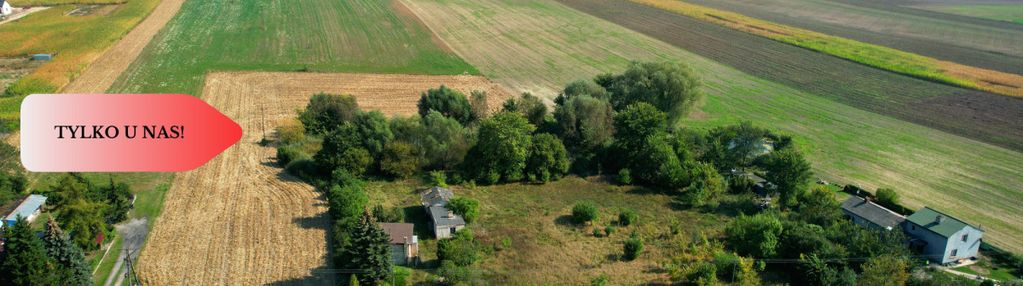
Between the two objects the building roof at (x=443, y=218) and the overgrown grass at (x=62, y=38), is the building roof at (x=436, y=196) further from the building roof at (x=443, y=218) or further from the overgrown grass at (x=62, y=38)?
the overgrown grass at (x=62, y=38)

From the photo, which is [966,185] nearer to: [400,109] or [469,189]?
[469,189]

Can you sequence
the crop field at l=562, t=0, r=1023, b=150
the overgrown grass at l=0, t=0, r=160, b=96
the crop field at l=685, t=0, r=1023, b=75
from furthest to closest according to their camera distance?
the crop field at l=685, t=0, r=1023, b=75 < the overgrown grass at l=0, t=0, r=160, b=96 < the crop field at l=562, t=0, r=1023, b=150

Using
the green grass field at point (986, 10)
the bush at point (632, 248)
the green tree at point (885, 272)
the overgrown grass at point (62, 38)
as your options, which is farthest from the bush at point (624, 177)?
the green grass field at point (986, 10)

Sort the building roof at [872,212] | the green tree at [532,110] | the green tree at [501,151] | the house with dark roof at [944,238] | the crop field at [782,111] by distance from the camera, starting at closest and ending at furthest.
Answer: the house with dark roof at [944,238], the building roof at [872,212], the crop field at [782,111], the green tree at [501,151], the green tree at [532,110]

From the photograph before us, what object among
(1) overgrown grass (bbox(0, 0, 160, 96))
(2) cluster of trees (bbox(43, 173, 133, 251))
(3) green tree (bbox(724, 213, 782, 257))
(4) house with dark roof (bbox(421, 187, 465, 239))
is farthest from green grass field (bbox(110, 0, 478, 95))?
(3) green tree (bbox(724, 213, 782, 257))

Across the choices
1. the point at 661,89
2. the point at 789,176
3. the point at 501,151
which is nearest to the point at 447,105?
the point at 501,151

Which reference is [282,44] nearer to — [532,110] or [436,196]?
[532,110]

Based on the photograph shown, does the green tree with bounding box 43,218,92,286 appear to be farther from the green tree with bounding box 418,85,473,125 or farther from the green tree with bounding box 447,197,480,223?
the green tree with bounding box 418,85,473,125
